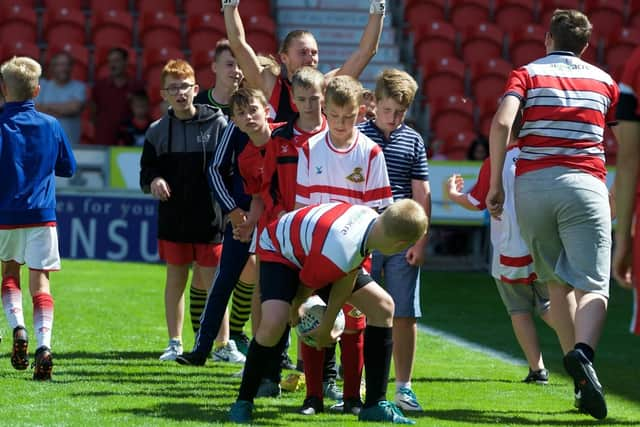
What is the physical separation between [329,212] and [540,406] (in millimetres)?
1886

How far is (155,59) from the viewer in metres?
18.0

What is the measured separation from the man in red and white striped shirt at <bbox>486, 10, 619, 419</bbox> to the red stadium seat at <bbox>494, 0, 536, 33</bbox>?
14.4 m

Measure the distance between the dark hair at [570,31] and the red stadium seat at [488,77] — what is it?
1229 centimetres

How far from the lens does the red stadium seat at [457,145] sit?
56.3 feet

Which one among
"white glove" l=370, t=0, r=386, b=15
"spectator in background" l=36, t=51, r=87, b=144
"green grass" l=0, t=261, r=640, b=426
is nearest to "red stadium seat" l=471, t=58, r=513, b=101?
"spectator in background" l=36, t=51, r=87, b=144

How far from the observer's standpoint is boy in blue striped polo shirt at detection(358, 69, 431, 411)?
6.89 m

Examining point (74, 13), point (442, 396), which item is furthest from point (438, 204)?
point (442, 396)

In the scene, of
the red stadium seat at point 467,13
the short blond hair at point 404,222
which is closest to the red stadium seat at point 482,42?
the red stadium seat at point 467,13

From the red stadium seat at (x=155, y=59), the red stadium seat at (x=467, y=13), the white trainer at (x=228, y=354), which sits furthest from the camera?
the red stadium seat at (x=467, y=13)

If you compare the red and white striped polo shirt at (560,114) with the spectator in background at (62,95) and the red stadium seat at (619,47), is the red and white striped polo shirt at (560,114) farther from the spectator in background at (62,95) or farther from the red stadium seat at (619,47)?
the red stadium seat at (619,47)

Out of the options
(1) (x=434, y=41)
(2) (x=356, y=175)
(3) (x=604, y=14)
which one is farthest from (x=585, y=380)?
(3) (x=604, y=14)

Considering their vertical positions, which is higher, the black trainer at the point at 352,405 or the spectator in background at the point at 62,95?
the spectator in background at the point at 62,95

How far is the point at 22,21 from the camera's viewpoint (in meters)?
18.5

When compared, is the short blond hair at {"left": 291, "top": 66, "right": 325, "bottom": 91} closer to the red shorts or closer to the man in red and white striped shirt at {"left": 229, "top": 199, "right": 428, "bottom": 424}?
the man in red and white striped shirt at {"left": 229, "top": 199, "right": 428, "bottom": 424}
